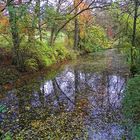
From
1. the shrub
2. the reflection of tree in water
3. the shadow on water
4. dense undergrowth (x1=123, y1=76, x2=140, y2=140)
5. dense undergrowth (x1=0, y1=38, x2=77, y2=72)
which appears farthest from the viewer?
dense undergrowth (x1=0, y1=38, x2=77, y2=72)

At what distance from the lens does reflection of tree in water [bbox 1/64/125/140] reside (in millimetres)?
9582

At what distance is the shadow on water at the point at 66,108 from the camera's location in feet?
28.8

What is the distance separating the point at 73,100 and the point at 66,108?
121 cm

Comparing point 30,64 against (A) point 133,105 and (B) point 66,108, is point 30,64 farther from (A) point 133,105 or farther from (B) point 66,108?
(A) point 133,105

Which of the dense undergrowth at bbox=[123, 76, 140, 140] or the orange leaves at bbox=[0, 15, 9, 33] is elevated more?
the orange leaves at bbox=[0, 15, 9, 33]

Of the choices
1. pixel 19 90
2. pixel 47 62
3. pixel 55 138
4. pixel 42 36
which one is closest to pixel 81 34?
pixel 42 36

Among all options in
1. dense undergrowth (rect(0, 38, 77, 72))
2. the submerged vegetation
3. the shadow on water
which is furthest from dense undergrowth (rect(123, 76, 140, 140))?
dense undergrowth (rect(0, 38, 77, 72))

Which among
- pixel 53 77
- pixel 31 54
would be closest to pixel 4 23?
pixel 31 54

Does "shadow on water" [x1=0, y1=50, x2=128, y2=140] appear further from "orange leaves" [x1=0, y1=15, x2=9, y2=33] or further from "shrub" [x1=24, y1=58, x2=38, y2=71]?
"orange leaves" [x1=0, y1=15, x2=9, y2=33]

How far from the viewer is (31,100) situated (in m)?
12.4

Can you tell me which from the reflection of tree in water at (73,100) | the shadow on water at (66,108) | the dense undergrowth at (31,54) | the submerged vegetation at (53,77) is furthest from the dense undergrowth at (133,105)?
the dense undergrowth at (31,54)

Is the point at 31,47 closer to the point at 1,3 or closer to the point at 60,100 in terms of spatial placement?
the point at 1,3

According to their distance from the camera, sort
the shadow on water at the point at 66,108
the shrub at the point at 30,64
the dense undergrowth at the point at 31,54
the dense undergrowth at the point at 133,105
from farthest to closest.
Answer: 1. the dense undergrowth at the point at 31,54
2. the shrub at the point at 30,64
3. the shadow on water at the point at 66,108
4. the dense undergrowth at the point at 133,105

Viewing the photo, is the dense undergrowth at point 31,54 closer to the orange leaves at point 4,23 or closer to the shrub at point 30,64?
the shrub at point 30,64
